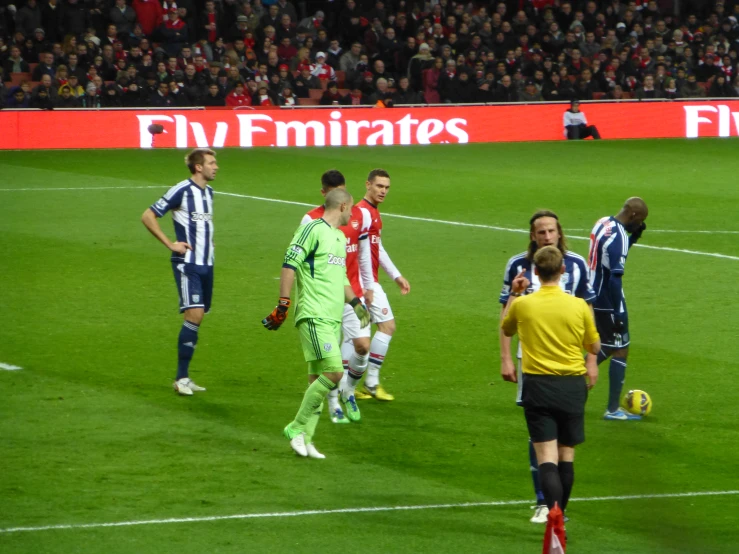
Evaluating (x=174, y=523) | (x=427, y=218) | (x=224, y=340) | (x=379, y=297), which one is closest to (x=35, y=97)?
(x=427, y=218)

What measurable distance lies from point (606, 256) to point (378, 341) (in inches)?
84.2

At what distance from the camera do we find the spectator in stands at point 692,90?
1412 inches

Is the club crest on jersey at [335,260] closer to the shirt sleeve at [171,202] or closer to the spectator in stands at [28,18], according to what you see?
the shirt sleeve at [171,202]

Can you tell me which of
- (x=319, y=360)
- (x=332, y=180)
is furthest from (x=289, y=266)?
(x=332, y=180)

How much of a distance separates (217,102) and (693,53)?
15682mm

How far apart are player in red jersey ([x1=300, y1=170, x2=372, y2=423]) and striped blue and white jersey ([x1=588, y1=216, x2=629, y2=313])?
5.96ft

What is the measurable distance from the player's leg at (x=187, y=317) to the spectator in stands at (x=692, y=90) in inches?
1078

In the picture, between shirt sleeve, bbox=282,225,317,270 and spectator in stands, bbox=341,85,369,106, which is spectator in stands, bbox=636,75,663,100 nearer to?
spectator in stands, bbox=341,85,369,106

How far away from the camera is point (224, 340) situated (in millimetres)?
13258

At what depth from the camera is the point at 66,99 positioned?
29.3 meters

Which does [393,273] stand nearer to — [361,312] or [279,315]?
[361,312]

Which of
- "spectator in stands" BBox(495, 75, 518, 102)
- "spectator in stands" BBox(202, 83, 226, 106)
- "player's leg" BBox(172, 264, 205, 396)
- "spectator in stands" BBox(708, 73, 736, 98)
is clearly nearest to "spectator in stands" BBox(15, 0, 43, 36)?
"spectator in stands" BBox(202, 83, 226, 106)

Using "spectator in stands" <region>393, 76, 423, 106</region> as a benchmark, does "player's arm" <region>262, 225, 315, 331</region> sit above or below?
below

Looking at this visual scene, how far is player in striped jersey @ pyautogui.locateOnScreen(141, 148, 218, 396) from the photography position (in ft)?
35.8
